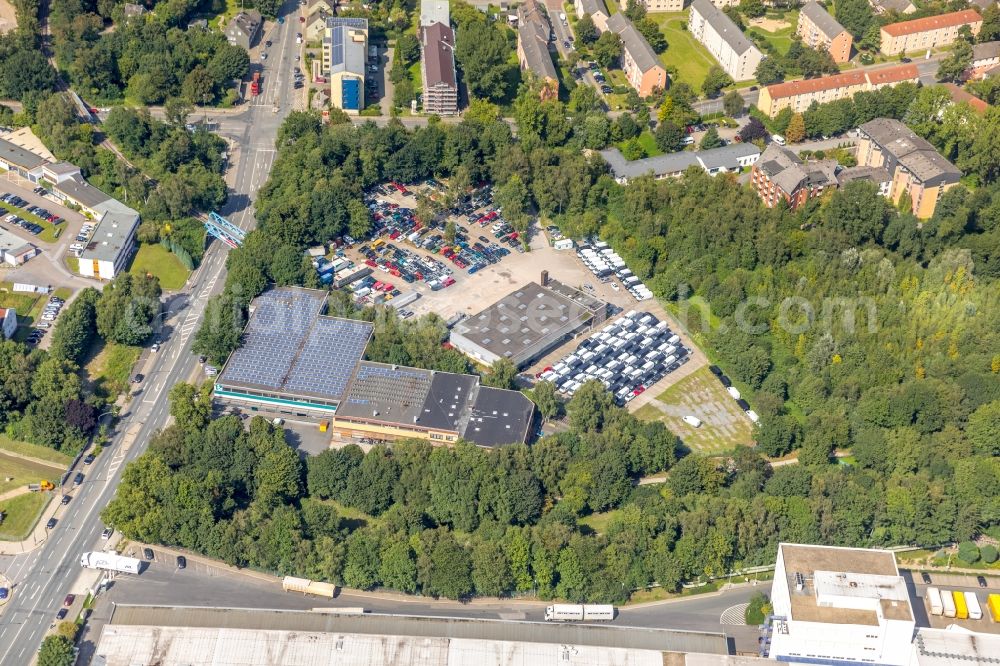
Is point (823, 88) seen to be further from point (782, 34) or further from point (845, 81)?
point (782, 34)

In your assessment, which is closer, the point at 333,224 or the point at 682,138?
the point at 333,224

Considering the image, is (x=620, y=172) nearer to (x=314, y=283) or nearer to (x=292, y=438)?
(x=314, y=283)

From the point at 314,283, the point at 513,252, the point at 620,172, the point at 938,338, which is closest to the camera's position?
the point at 938,338

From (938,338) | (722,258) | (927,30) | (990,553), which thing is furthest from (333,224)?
(927,30)

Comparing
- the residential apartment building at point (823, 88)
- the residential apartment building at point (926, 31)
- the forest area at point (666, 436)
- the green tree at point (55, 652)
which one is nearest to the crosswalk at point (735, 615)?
the forest area at point (666, 436)

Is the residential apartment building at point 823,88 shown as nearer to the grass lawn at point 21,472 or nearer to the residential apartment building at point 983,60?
the residential apartment building at point 983,60

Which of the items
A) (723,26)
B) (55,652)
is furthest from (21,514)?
(723,26)

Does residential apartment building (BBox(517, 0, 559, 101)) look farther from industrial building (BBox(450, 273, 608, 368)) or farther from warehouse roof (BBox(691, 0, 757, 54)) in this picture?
industrial building (BBox(450, 273, 608, 368))

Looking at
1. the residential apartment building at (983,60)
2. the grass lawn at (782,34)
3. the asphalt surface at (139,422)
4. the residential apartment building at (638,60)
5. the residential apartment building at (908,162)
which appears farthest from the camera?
the grass lawn at (782,34)
